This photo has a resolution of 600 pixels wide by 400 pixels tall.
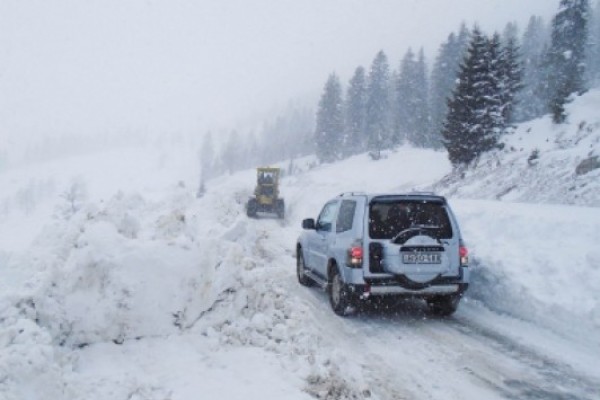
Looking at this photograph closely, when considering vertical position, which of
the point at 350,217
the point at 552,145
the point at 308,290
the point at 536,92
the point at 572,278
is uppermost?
the point at 536,92

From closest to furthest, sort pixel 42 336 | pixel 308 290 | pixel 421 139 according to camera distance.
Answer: pixel 42 336 < pixel 308 290 < pixel 421 139

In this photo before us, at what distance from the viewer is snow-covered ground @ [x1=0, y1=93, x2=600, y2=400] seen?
4.49m

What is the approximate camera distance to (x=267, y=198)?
97.8ft

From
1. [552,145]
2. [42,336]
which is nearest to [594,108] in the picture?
[552,145]

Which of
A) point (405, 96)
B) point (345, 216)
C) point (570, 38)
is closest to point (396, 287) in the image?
point (345, 216)

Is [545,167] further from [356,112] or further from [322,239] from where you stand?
[356,112]

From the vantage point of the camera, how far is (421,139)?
61125mm

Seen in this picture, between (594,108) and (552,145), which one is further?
(594,108)

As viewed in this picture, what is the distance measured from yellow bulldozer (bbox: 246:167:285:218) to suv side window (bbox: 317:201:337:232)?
62.9ft

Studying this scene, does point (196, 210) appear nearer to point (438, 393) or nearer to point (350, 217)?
point (350, 217)

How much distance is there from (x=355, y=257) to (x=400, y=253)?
0.66 meters

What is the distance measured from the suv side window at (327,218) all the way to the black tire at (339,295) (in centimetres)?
104

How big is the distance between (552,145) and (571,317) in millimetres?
23844

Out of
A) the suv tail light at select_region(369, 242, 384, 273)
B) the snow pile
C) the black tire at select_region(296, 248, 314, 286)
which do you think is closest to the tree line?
the snow pile
